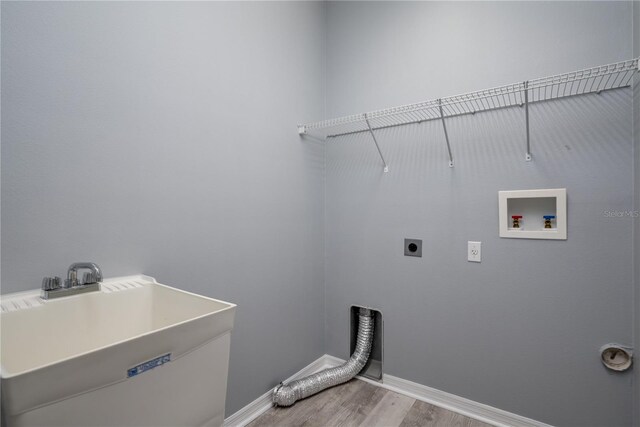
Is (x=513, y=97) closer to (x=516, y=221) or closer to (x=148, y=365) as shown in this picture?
(x=516, y=221)

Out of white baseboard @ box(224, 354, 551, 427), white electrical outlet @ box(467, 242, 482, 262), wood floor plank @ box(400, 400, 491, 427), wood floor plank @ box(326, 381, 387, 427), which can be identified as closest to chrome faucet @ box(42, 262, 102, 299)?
white baseboard @ box(224, 354, 551, 427)

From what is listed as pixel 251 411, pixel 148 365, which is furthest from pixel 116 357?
pixel 251 411

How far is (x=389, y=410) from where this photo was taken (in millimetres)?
1781

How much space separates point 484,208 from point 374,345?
1225 millimetres

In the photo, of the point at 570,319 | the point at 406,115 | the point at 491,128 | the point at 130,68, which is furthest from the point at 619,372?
the point at 130,68

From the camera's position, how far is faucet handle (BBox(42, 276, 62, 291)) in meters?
0.94

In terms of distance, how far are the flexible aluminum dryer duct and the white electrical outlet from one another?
79 centimetres

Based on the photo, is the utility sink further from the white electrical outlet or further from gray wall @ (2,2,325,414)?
the white electrical outlet

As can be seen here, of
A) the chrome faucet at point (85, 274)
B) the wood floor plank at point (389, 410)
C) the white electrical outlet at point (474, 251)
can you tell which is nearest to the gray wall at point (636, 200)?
the white electrical outlet at point (474, 251)

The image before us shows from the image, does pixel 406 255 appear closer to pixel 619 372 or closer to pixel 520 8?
pixel 619 372

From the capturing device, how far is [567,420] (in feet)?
4.92

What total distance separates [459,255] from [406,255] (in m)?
0.32

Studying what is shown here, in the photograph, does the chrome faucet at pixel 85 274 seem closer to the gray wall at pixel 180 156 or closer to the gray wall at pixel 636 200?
the gray wall at pixel 180 156

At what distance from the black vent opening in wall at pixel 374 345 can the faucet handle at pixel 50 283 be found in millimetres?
1690
